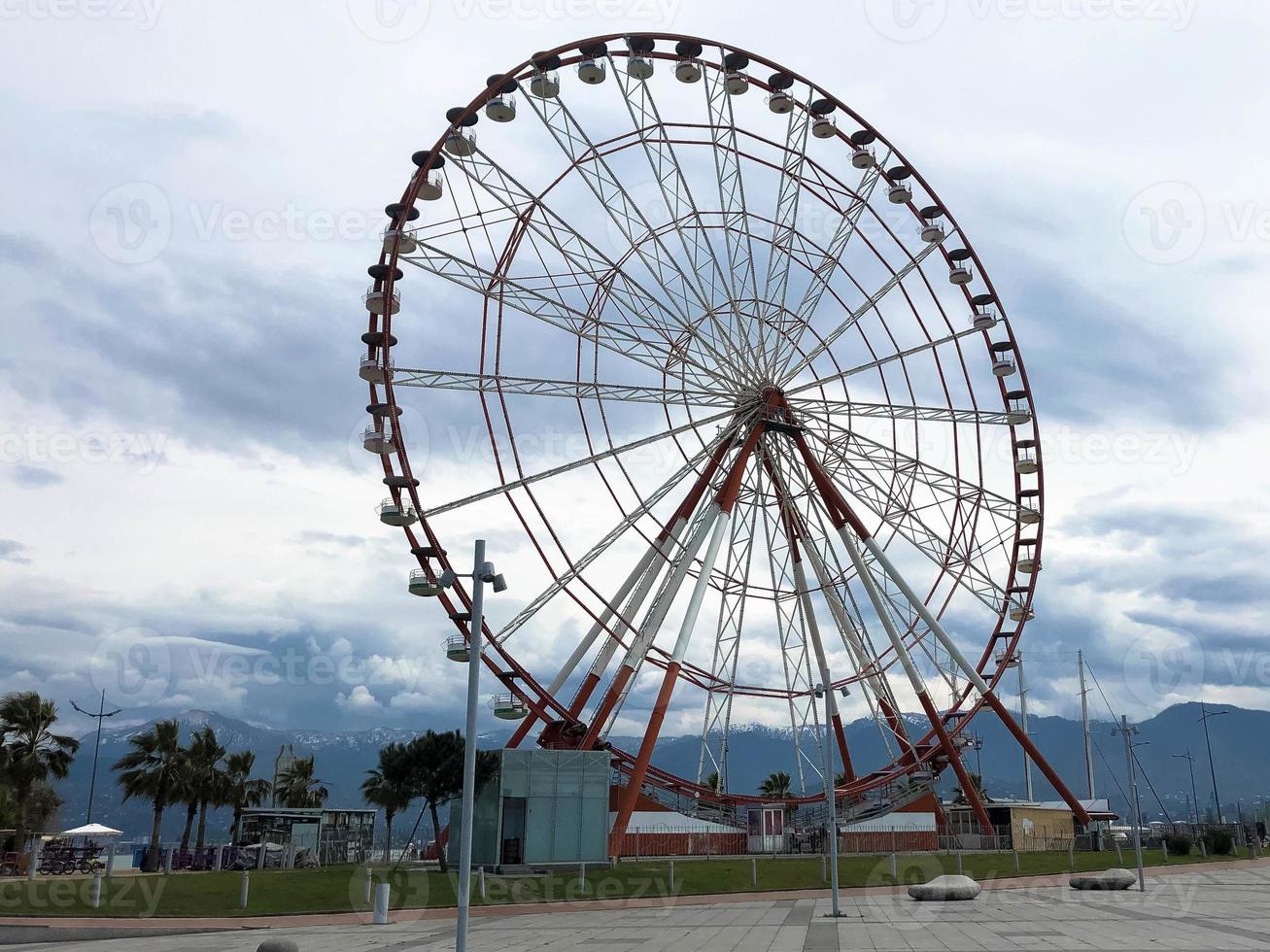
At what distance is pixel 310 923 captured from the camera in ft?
89.8

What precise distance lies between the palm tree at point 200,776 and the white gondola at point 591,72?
114 feet

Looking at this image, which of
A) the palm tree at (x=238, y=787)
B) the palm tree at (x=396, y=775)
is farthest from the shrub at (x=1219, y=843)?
the palm tree at (x=238, y=787)

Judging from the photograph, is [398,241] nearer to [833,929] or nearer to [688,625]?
[688,625]

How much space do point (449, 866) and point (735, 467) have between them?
58.5ft

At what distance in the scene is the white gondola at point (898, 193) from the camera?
1711 inches

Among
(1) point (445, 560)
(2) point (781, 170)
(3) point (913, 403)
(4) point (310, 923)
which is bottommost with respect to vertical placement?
(4) point (310, 923)

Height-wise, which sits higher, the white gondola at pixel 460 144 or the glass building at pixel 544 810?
the white gondola at pixel 460 144

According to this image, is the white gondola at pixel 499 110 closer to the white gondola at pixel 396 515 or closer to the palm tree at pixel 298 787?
the white gondola at pixel 396 515

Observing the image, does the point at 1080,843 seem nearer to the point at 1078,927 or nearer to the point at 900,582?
the point at 900,582

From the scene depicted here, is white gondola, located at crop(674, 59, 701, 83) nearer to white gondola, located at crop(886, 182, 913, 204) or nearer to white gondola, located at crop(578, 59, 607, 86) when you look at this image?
white gondola, located at crop(578, 59, 607, 86)

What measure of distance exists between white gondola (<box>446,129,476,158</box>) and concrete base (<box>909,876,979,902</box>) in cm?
2698

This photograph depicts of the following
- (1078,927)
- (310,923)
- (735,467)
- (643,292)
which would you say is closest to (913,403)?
(735,467)

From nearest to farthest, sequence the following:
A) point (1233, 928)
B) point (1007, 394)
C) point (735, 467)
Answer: point (1233, 928) < point (735, 467) < point (1007, 394)

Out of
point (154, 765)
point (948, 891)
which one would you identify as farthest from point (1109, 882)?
point (154, 765)
